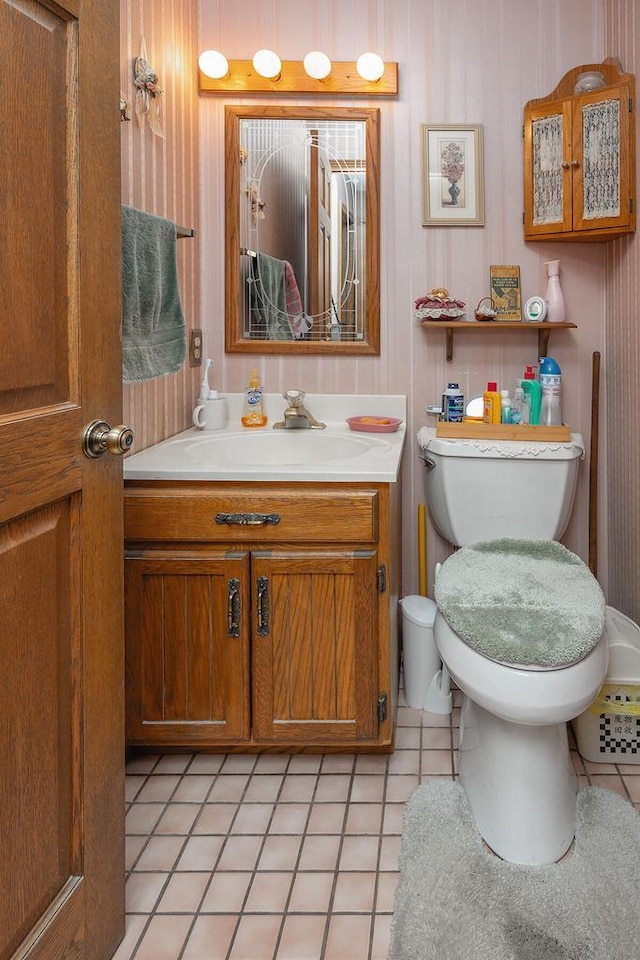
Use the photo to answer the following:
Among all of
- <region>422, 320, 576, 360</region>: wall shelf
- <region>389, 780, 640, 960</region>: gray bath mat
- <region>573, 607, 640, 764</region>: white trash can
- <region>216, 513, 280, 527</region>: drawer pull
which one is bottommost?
<region>389, 780, 640, 960</region>: gray bath mat

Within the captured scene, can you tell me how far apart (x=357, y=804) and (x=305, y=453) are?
1.01 meters

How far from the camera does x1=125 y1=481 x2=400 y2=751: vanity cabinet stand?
1.88 metres

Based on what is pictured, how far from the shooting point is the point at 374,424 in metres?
2.47

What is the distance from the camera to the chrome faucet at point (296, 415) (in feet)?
8.02

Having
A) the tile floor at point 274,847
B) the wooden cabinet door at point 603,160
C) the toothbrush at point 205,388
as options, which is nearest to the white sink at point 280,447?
the toothbrush at point 205,388

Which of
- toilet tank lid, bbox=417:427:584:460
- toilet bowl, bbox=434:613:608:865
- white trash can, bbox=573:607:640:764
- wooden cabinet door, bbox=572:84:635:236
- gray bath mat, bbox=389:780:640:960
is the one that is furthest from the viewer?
wooden cabinet door, bbox=572:84:635:236

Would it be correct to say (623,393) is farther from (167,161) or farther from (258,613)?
(167,161)

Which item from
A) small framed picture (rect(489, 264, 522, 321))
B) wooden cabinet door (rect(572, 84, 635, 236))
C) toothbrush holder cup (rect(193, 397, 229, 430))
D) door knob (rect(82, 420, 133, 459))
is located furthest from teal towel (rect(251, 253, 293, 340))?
door knob (rect(82, 420, 133, 459))

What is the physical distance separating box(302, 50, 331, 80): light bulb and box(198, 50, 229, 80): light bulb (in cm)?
25

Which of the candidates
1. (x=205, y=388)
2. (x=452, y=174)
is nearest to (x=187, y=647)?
(x=205, y=388)

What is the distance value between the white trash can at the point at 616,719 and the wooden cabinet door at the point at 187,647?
2.73 ft

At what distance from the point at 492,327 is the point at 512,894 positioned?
1.60 metres

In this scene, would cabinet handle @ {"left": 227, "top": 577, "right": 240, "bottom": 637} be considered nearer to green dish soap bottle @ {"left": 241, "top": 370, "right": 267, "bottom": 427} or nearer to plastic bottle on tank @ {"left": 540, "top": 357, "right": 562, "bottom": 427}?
green dish soap bottle @ {"left": 241, "top": 370, "right": 267, "bottom": 427}

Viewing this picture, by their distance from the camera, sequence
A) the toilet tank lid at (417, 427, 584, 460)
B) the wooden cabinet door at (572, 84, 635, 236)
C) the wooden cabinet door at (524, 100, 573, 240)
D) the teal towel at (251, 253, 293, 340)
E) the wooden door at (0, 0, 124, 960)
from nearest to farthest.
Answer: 1. the wooden door at (0, 0, 124, 960)
2. the toilet tank lid at (417, 427, 584, 460)
3. the wooden cabinet door at (572, 84, 635, 236)
4. the wooden cabinet door at (524, 100, 573, 240)
5. the teal towel at (251, 253, 293, 340)
